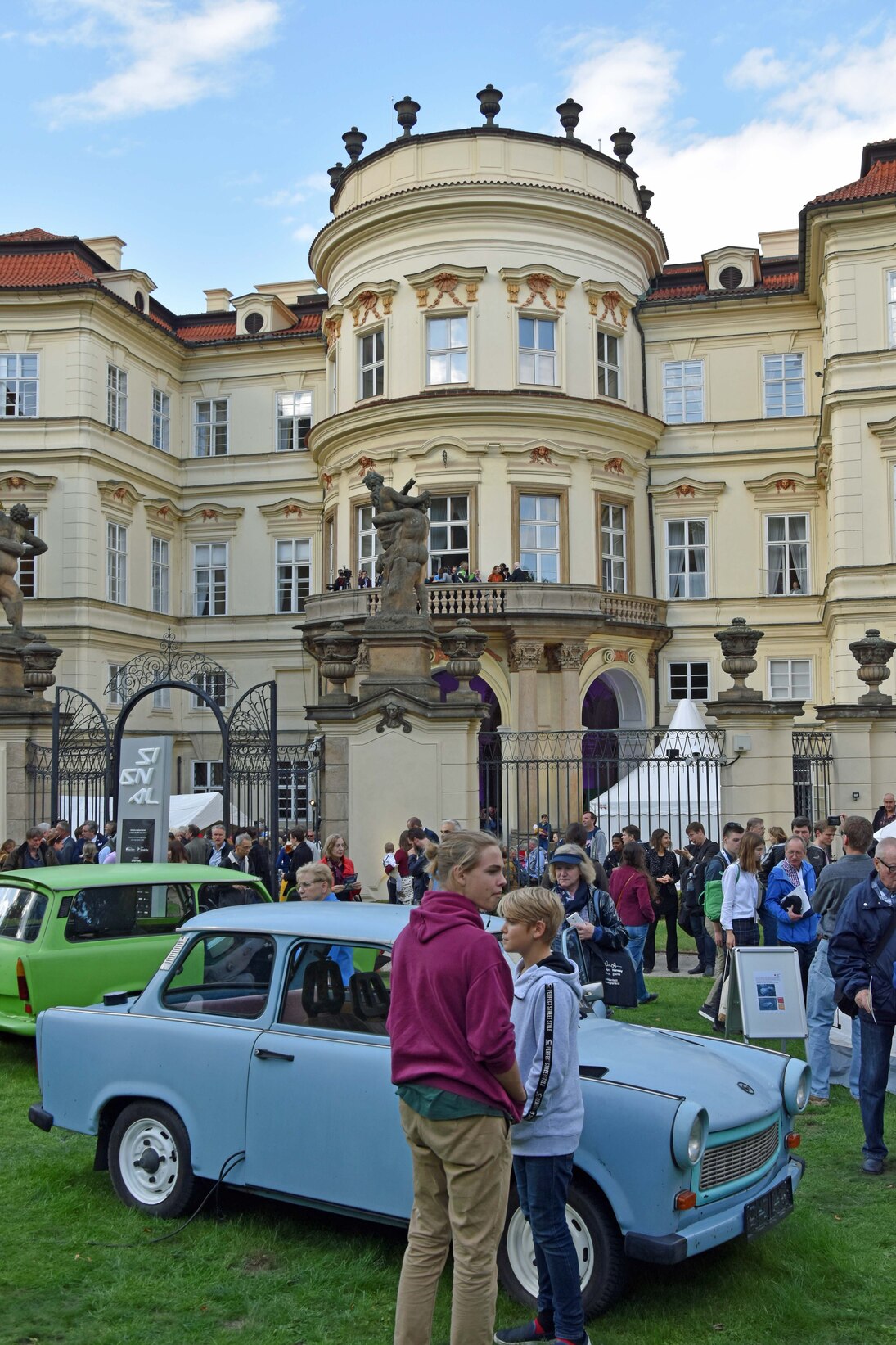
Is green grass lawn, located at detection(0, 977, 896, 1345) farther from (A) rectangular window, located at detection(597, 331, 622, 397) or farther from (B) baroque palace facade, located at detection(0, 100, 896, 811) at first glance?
(A) rectangular window, located at detection(597, 331, 622, 397)

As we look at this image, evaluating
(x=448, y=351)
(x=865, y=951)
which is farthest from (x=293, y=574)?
(x=865, y=951)

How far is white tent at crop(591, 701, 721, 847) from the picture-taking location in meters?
17.9

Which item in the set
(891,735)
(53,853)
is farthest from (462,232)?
(53,853)

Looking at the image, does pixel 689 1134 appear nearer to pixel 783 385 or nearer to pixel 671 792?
pixel 671 792

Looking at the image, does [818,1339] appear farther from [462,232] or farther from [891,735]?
[462,232]

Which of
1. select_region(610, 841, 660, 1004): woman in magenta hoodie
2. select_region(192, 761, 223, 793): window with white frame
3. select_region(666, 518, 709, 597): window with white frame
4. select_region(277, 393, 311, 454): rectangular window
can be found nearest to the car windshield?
select_region(610, 841, 660, 1004): woman in magenta hoodie

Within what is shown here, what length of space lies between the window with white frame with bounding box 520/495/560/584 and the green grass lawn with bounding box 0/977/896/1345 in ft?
87.5

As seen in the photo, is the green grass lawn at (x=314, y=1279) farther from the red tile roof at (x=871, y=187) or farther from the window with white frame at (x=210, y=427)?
the window with white frame at (x=210, y=427)

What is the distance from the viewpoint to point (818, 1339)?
5.28m

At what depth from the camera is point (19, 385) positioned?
116 feet

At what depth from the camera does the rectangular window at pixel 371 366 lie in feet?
113

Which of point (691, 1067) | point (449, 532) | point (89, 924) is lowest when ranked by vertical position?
point (691, 1067)

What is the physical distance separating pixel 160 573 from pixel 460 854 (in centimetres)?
3591

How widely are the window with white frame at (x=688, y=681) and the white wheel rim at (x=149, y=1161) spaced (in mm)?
29742
